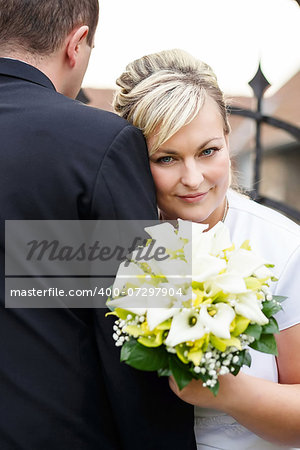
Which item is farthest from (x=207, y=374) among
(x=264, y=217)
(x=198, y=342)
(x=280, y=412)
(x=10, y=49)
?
(x=10, y=49)

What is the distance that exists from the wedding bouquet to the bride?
37 cm

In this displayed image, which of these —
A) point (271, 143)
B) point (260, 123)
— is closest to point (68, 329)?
point (260, 123)

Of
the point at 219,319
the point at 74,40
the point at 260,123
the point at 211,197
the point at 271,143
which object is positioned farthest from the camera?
the point at 271,143

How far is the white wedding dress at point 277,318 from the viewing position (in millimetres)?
2035

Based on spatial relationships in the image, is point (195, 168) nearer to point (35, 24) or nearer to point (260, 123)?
point (35, 24)

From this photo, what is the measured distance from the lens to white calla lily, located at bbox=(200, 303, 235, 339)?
4.60ft

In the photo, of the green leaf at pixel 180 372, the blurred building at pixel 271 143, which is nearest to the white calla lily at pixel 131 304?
the green leaf at pixel 180 372

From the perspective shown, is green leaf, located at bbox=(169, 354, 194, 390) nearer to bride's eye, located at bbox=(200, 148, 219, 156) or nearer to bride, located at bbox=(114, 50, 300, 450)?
bride, located at bbox=(114, 50, 300, 450)

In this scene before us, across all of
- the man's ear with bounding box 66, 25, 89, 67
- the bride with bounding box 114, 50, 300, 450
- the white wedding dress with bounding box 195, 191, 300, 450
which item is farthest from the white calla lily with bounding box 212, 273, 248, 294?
the man's ear with bounding box 66, 25, 89, 67

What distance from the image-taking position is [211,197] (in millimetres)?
2283

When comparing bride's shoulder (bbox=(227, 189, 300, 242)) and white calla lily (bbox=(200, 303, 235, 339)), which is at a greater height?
white calla lily (bbox=(200, 303, 235, 339))

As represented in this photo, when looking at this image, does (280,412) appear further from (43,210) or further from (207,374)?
(43,210)

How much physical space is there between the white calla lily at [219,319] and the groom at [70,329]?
375 millimetres

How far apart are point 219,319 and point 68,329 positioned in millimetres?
501
